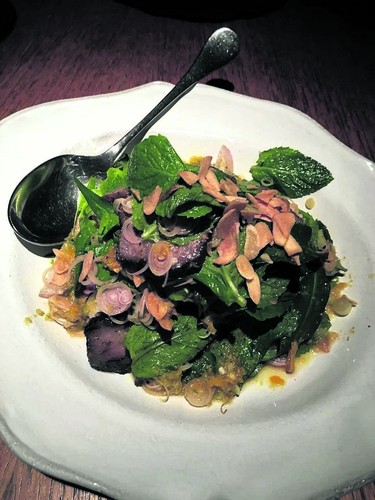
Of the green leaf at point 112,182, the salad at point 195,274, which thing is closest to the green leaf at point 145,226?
the salad at point 195,274

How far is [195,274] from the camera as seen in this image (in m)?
2.09

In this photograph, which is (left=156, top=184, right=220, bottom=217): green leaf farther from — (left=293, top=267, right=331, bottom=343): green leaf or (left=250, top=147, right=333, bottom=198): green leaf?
(left=293, top=267, right=331, bottom=343): green leaf

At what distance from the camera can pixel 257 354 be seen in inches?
91.5

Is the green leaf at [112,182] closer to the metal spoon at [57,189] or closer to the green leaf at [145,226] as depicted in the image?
the metal spoon at [57,189]

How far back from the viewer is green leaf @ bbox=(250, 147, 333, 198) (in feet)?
8.07

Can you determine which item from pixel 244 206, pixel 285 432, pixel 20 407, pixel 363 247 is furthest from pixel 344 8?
pixel 20 407

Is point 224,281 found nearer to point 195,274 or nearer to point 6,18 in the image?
point 195,274

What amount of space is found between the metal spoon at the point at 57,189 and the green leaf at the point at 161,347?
699 millimetres

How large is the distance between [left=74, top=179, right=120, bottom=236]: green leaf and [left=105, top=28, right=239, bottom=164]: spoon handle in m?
0.52

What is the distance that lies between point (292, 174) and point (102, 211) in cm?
96

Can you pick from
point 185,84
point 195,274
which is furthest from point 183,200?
point 185,84

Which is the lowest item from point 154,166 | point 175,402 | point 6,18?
point 175,402

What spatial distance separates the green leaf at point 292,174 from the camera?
246 centimetres

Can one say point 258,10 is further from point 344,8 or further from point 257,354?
point 257,354
